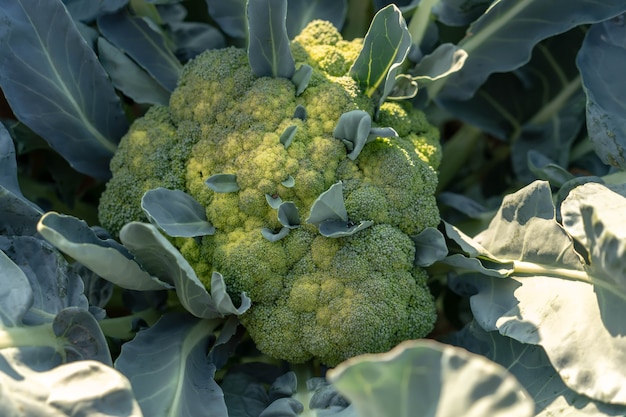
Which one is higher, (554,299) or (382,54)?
(382,54)

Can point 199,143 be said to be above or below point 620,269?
above

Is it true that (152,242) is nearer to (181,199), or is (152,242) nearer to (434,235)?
(181,199)

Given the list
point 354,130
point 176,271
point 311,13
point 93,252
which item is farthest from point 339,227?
point 311,13

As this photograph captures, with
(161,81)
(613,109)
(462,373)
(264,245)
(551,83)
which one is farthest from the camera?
(551,83)

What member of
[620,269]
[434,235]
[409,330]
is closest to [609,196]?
[620,269]

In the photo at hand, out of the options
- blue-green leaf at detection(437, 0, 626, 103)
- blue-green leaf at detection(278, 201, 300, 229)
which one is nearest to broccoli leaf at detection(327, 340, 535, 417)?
blue-green leaf at detection(278, 201, 300, 229)

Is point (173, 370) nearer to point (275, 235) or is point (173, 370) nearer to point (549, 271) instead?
point (275, 235)
